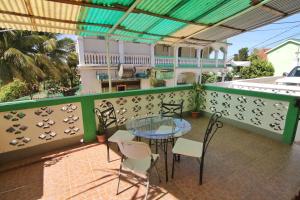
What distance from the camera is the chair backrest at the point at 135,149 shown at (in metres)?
1.91

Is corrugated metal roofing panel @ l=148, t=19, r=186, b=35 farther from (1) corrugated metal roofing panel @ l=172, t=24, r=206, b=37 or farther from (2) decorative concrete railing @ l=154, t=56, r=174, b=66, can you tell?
(2) decorative concrete railing @ l=154, t=56, r=174, b=66

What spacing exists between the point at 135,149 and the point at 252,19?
4.01m

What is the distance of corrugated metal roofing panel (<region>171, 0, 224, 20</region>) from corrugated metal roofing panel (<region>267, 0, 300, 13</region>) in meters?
1.12

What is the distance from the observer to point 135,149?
6.48 ft

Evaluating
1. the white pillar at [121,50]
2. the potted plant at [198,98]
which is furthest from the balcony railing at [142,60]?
the potted plant at [198,98]

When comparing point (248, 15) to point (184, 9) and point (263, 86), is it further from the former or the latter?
point (263, 86)

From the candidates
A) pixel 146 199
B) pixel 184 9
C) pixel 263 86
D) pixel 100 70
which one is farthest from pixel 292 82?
pixel 100 70

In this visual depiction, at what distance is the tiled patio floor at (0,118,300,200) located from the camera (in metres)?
2.46

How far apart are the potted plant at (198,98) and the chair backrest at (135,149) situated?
4.24 metres

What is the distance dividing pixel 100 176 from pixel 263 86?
24.7 ft

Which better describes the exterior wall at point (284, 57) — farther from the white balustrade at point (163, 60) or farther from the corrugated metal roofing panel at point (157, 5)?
the corrugated metal roofing panel at point (157, 5)

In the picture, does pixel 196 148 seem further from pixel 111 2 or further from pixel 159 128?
pixel 111 2

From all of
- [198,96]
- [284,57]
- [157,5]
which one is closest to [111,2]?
[157,5]

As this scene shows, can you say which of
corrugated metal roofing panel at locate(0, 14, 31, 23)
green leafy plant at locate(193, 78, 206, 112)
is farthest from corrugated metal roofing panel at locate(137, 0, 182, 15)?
green leafy plant at locate(193, 78, 206, 112)
